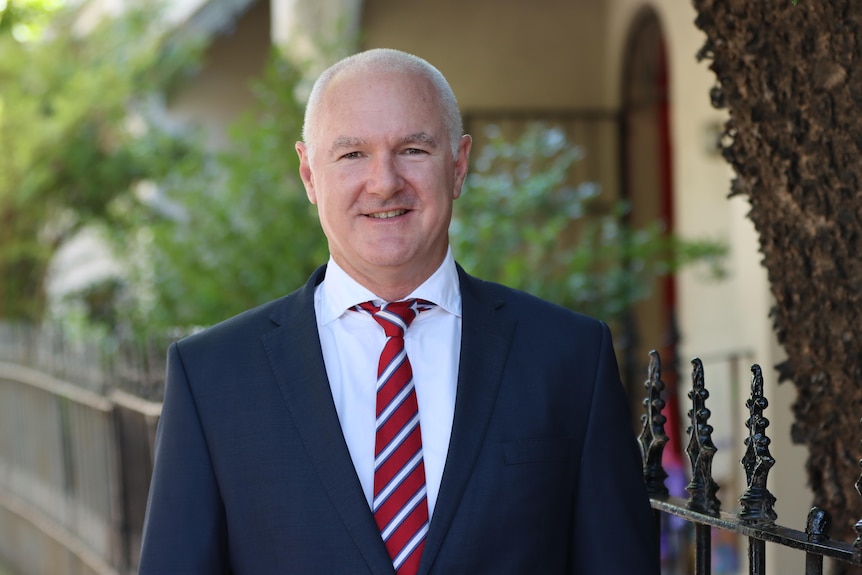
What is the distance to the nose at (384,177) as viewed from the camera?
2088mm

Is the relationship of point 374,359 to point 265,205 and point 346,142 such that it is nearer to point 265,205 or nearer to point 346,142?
point 346,142

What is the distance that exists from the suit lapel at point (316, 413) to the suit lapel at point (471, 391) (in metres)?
0.11

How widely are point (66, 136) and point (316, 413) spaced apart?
26.1 ft

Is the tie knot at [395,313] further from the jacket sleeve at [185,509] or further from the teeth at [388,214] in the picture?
the jacket sleeve at [185,509]

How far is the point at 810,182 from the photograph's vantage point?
246cm

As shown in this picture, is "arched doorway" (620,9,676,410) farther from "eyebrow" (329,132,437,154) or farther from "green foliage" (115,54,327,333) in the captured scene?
"eyebrow" (329,132,437,154)

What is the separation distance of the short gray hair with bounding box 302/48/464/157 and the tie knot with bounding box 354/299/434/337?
0.92 ft

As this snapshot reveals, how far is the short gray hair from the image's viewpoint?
2.13 meters

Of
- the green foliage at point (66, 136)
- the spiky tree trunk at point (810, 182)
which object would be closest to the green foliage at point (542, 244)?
the spiky tree trunk at point (810, 182)

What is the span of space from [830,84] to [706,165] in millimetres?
5848

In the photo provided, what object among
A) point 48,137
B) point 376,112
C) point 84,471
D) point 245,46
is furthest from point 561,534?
point 245,46

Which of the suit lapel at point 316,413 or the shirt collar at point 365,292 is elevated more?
the shirt collar at point 365,292

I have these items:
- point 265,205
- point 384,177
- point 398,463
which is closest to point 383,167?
point 384,177

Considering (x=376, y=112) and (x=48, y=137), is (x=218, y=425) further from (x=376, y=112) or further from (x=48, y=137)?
(x=48, y=137)
